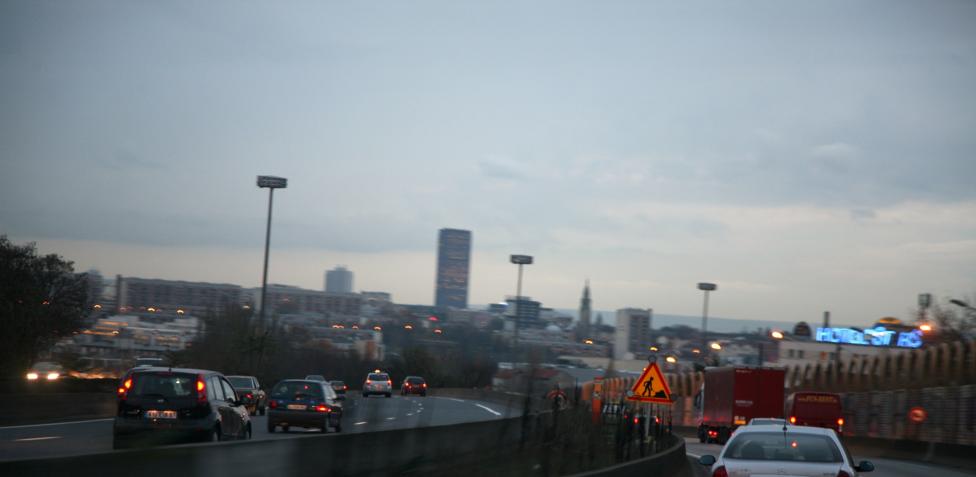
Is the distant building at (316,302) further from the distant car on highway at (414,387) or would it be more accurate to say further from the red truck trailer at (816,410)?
the red truck trailer at (816,410)

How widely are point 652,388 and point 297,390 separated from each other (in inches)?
432

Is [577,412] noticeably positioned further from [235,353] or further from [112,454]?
[235,353]

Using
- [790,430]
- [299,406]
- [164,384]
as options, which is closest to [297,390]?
[299,406]

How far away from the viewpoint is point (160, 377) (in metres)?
19.7

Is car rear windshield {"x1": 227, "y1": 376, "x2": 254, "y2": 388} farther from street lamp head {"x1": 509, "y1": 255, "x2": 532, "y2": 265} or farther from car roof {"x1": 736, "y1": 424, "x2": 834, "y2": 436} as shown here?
street lamp head {"x1": 509, "y1": 255, "x2": 532, "y2": 265}

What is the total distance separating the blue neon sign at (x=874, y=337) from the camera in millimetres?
87312

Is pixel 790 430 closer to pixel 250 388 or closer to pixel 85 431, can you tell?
A: pixel 85 431

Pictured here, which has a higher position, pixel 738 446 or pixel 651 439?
pixel 738 446

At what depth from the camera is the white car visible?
452 inches

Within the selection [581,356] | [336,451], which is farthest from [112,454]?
[581,356]

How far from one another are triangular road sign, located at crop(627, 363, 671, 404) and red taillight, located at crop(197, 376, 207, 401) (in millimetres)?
9901

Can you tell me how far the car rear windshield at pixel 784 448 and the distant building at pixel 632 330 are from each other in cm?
15116

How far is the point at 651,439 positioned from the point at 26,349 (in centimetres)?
4680

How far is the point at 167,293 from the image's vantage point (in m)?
102
